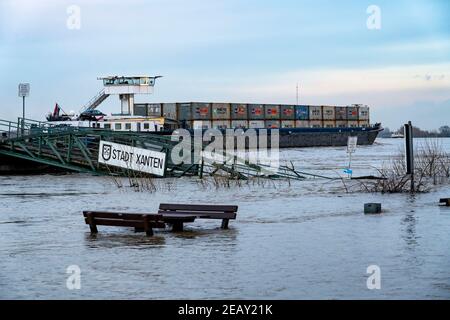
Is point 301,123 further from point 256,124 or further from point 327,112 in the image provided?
point 256,124

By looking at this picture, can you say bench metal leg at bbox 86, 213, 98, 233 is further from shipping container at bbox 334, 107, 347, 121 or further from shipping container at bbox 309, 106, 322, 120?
shipping container at bbox 334, 107, 347, 121

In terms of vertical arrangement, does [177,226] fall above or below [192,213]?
below

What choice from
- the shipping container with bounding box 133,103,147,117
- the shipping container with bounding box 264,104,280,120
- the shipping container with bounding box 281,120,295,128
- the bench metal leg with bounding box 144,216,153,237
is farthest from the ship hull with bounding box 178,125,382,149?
the bench metal leg with bounding box 144,216,153,237

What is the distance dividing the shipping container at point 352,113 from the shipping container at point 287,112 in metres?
17.2

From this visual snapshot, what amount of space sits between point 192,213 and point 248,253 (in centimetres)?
439

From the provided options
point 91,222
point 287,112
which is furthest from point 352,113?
point 91,222

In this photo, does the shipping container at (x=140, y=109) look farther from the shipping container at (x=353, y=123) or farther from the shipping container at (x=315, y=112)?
the shipping container at (x=353, y=123)

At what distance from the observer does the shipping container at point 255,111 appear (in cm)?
13250

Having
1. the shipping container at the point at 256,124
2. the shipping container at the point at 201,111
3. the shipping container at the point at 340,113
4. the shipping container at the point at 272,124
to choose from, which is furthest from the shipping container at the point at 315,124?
the shipping container at the point at 201,111

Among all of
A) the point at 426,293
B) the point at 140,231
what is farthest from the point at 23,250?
the point at 426,293

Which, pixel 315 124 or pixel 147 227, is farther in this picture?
pixel 315 124

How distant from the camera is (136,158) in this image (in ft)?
140

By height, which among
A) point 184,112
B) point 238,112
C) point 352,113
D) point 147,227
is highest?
point 352,113

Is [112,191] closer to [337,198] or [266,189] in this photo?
[266,189]
